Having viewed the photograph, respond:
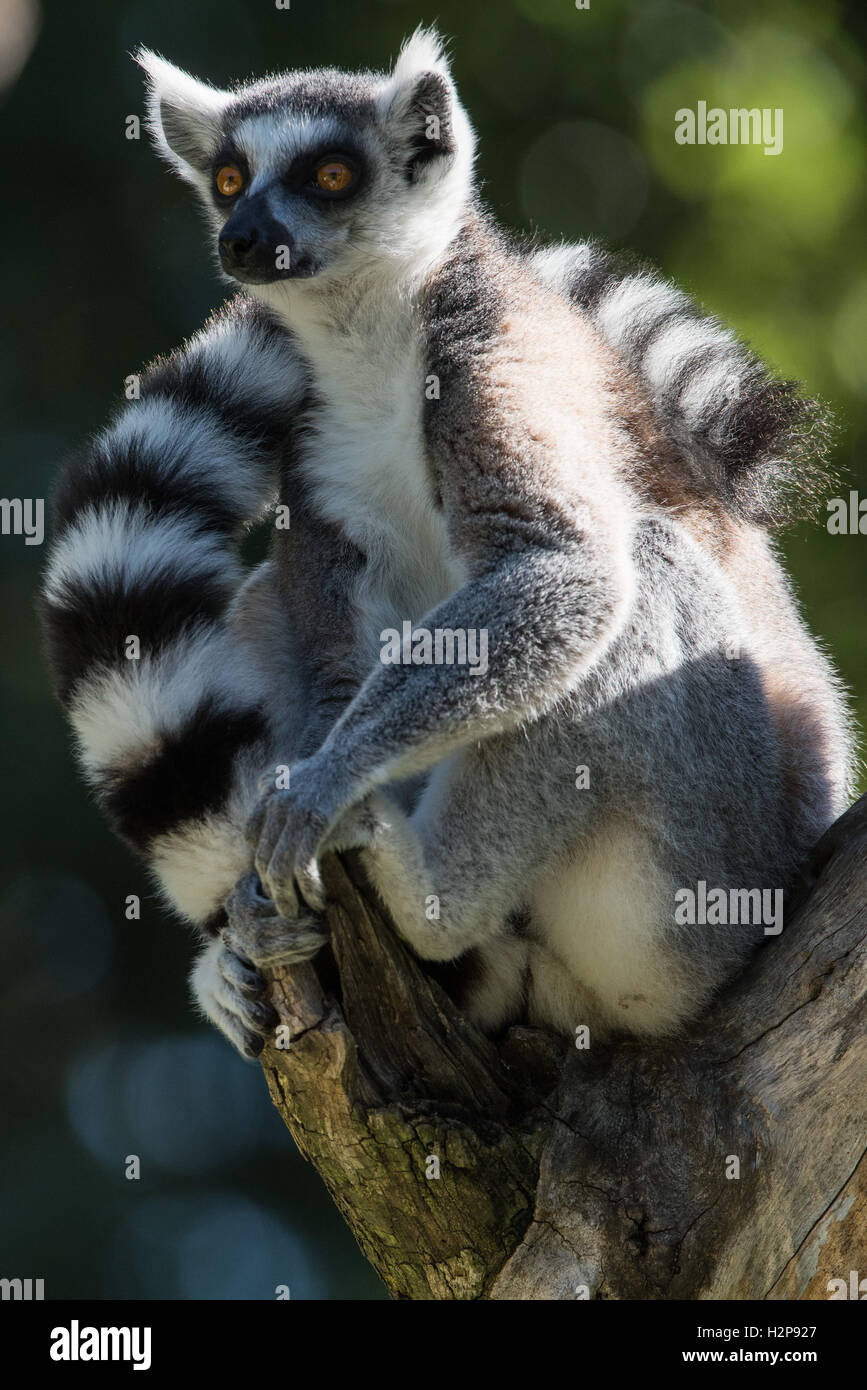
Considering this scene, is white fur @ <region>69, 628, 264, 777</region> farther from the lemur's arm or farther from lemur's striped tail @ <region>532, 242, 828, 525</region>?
lemur's striped tail @ <region>532, 242, 828, 525</region>

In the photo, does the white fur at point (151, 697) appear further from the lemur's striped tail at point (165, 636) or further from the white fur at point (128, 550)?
the white fur at point (128, 550)

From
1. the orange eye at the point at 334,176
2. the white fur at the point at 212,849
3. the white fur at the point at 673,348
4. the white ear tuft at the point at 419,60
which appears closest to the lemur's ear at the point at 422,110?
the white ear tuft at the point at 419,60

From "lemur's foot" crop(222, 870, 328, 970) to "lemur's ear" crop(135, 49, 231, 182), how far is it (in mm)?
2358

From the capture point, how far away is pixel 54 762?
696cm

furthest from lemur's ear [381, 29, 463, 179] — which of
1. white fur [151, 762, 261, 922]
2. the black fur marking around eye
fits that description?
white fur [151, 762, 261, 922]

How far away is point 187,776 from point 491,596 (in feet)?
2.69

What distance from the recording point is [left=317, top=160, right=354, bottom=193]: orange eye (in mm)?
3959

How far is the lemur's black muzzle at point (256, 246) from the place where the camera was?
3.71m

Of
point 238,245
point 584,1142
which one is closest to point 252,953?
point 584,1142

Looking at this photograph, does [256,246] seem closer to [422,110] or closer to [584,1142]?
[422,110]

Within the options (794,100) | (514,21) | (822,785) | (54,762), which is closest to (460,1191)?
(822,785)

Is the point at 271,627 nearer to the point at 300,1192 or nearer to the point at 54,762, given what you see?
the point at 54,762

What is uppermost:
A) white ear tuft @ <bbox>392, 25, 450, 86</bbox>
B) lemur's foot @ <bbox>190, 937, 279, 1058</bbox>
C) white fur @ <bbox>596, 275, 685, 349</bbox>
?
white ear tuft @ <bbox>392, 25, 450, 86</bbox>

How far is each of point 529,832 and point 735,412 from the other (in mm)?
1665
